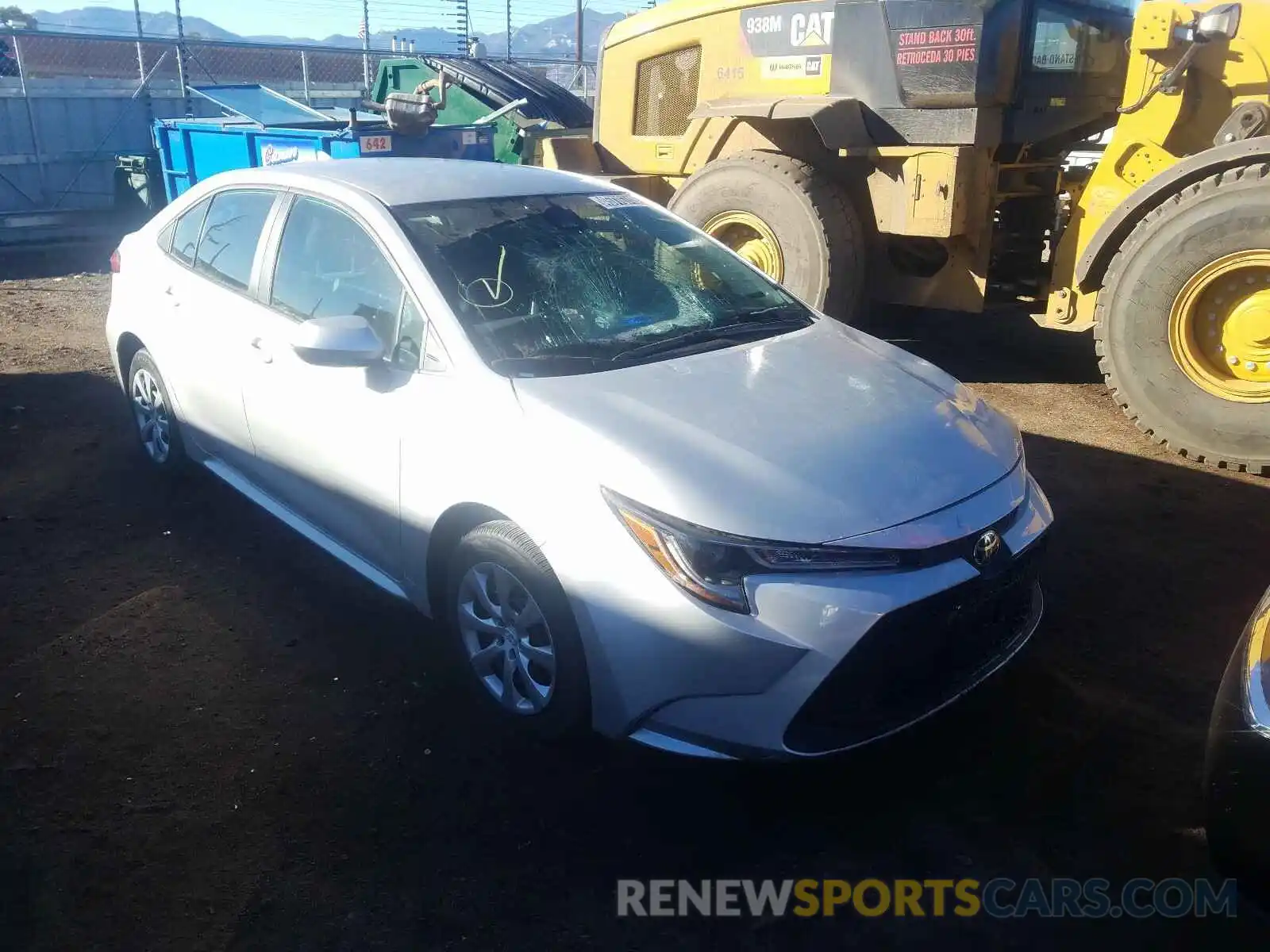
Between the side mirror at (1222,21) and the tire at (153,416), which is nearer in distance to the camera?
the tire at (153,416)

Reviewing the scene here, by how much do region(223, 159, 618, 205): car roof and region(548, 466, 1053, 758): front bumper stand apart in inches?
72.9

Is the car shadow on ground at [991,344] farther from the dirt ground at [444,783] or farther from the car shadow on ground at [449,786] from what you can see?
the car shadow on ground at [449,786]

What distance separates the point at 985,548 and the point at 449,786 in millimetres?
1679

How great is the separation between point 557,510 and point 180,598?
6.71 ft

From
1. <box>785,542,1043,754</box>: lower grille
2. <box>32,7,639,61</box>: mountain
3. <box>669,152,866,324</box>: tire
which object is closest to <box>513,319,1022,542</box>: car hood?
<box>785,542,1043,754</box>: lower grille

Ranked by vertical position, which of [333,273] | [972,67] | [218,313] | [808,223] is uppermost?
[972,67]

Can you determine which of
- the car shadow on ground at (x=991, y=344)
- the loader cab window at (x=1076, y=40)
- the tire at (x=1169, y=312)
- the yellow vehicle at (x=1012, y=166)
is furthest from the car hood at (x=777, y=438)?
the loader cab window at (x=1076, y=40)

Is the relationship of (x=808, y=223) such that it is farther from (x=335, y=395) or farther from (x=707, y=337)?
(x=335, y=395)

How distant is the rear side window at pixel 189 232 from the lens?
15.3 feet

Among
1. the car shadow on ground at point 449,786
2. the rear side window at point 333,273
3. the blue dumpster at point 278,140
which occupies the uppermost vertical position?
the blue dumpster at point 278,140

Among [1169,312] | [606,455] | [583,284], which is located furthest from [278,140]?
[606,455]

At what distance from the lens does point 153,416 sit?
505 centimetres

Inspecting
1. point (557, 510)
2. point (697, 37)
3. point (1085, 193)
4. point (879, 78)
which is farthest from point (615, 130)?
A: point (557, 510)

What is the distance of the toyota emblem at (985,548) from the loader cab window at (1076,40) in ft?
15.5
